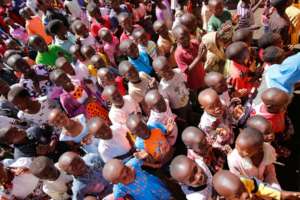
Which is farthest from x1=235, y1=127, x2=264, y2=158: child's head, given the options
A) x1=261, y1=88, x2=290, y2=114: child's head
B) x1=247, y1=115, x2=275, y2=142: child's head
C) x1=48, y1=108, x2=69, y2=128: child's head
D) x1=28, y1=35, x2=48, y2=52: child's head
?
x1=28, y1=35, x2=48, y2=52: child's head

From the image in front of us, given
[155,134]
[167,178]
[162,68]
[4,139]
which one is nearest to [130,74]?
[162,68]

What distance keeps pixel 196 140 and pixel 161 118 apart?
65cm

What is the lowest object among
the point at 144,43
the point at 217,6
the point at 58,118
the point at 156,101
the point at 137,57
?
the point at 58,118

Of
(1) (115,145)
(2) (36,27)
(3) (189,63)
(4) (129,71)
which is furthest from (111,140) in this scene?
(2) (36,27)

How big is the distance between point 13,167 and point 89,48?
5.73 feet

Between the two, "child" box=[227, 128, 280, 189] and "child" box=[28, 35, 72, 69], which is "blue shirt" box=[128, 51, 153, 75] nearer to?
"child" box=[28, 35, 72, 69]

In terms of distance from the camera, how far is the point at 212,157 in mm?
3102

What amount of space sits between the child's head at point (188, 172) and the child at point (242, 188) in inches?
6.3

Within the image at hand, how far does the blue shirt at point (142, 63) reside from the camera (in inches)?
164

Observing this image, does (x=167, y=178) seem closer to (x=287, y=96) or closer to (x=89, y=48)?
(x=287, y=96)

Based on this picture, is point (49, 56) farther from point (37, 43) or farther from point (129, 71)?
point (129, 71)

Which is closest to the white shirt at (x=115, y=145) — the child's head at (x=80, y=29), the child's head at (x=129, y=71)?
the child's head at (x=129, y=71)

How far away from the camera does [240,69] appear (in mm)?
3674

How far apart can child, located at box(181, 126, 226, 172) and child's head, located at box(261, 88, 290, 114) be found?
0.61 metres
